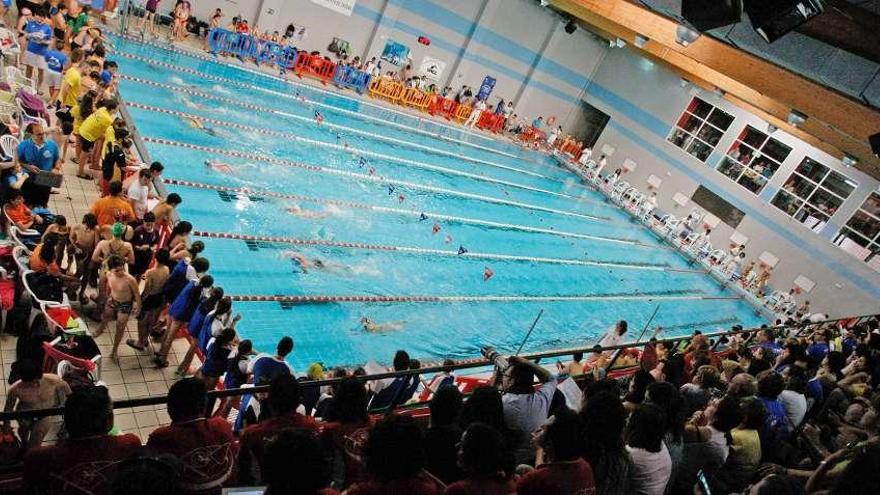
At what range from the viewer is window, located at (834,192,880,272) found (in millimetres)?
18422

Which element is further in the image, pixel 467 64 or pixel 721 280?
pixel 467 64

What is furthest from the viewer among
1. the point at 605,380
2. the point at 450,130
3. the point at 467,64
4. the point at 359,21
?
the point at 467,64

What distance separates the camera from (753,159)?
2161 centimetres

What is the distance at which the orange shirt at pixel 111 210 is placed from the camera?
5949 mm

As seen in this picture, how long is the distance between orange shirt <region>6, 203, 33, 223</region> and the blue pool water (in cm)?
251

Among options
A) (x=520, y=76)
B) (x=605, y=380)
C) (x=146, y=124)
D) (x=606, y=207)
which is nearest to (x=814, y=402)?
(x=605, y=380)

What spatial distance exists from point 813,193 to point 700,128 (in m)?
5.16

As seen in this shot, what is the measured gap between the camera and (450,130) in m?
19.9

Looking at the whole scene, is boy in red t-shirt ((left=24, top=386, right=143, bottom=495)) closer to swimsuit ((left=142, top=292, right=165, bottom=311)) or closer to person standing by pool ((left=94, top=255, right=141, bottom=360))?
person standing by pool ((left=94, top=255, right=141, bottom=360))

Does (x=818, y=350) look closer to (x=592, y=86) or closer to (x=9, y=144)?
(x=9, y=144)

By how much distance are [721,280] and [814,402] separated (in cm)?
1441

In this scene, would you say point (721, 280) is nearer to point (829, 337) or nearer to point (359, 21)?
point (829, 337)

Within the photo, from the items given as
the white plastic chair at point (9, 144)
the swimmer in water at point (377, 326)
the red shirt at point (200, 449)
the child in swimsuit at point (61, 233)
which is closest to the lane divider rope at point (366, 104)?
the white plastic chair at point (9, 144)

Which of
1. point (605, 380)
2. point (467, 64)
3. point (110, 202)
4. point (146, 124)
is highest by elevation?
point (467, 64)
